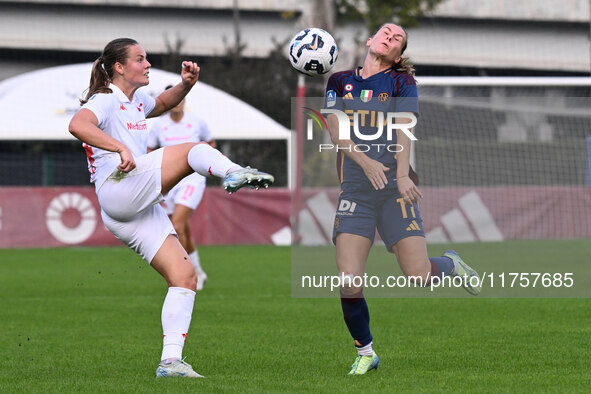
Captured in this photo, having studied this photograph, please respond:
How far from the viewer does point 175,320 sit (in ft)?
21.6

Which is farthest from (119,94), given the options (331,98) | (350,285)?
(350,285)

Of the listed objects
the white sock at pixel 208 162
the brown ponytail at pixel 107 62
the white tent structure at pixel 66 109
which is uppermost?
the white tent structure at pixel 66 109

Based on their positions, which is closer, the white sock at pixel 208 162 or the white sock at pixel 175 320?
the white sock at pixel 208 162

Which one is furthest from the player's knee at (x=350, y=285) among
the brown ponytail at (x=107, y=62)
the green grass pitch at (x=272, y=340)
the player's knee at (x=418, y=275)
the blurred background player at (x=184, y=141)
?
the blurred background player at (x=184, y=141)

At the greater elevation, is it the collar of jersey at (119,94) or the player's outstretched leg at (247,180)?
the collar of jersey at (119,94)

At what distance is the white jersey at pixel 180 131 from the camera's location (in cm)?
1325

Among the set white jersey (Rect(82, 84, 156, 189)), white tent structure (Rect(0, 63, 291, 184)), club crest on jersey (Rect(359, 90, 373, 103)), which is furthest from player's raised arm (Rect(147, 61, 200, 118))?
white tent structure (Rect(0, 63, 291, 184))

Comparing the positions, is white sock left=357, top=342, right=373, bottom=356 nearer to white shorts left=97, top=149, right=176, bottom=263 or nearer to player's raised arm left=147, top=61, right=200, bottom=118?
white shorts left=97, top=149, right=176, bottom=263

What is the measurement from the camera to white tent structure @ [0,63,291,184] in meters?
25.5

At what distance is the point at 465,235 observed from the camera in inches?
786

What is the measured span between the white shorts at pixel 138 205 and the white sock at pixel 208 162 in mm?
248

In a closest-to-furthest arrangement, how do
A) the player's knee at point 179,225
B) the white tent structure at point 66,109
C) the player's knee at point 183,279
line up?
the player's knee at point 183,279
the player's knee at point 179,225
the white tent structure at point 66,109

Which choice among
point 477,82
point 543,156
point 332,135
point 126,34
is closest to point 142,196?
point 332,135

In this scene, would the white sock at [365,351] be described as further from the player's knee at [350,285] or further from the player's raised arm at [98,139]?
the player's raised arm at [98,139]
